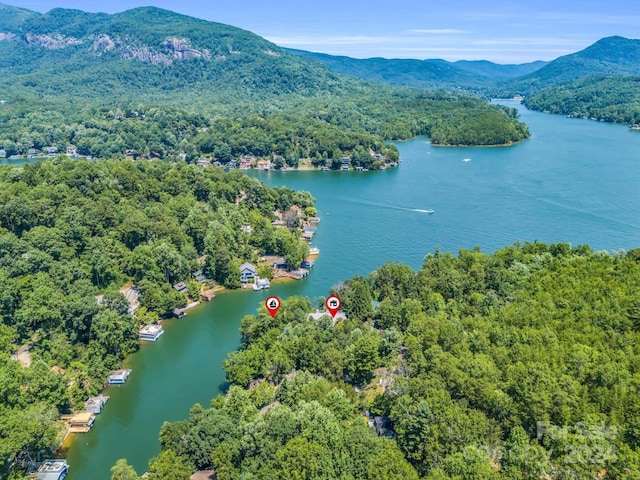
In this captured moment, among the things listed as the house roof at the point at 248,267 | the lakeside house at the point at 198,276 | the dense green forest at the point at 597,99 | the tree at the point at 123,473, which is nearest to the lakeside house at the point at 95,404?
the tree at the point at 123,473

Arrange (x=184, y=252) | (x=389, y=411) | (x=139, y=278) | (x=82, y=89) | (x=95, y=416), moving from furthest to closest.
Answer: (x=82, y=89) → (x=184, y=252) → (x=139, y=278) → (x=95, y=416) → (x=389, y=411)

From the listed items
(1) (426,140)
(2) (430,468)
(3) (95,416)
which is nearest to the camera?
(2) (430,468)

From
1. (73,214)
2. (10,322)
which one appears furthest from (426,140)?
(10,322)

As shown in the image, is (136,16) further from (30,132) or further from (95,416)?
(95,416)

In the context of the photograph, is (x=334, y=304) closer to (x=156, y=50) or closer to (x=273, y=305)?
(x=273, y=305)

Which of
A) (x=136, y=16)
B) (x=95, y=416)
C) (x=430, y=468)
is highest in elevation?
(x=136, y=16)

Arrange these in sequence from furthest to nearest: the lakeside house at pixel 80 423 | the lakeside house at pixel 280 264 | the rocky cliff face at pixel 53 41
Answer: the rocky cliff face at pixel 53 41 → the lakeside house at pixel 280 264 → the lakeside house at pixel 80 423

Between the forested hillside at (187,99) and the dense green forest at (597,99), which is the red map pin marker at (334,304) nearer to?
the forested hillside at (187,99)

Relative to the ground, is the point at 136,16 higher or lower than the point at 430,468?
higher
